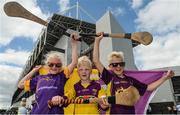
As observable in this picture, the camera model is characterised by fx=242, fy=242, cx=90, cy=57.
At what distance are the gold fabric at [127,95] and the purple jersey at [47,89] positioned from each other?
76 centimetres

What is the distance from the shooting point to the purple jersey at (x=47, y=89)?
3.16 m

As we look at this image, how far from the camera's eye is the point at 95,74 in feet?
13.2

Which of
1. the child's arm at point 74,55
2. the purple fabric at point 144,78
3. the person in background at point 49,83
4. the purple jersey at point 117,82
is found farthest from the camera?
the purple fabric at point 144,78

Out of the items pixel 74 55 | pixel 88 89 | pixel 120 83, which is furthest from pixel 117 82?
pixel 74 55

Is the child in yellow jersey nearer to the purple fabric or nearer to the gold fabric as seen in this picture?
the gold fabric

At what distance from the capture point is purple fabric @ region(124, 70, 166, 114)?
4.23 m

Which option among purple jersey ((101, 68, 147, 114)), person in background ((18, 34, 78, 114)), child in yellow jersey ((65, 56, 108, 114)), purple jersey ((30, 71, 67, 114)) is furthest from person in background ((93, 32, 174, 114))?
purple jersey ((30, 71, 67, 114))

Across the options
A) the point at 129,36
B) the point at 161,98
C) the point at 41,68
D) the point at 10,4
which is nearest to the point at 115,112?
the point at 41,68

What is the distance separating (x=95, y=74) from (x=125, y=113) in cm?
107

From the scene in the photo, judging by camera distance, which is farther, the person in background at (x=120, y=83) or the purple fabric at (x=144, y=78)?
the purple fabric at (x=144, y=78)

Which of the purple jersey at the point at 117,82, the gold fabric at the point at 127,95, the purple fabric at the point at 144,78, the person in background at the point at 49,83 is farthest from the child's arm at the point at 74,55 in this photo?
the purple fabric at the point at 144,78

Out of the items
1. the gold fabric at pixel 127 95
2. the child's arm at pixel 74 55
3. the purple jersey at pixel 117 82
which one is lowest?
the gold fabric at pixel 127 95

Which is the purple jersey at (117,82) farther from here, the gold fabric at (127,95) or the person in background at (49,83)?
the person in background at (49,83)

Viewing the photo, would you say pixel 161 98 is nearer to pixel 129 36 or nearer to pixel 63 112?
pixel 129 36
